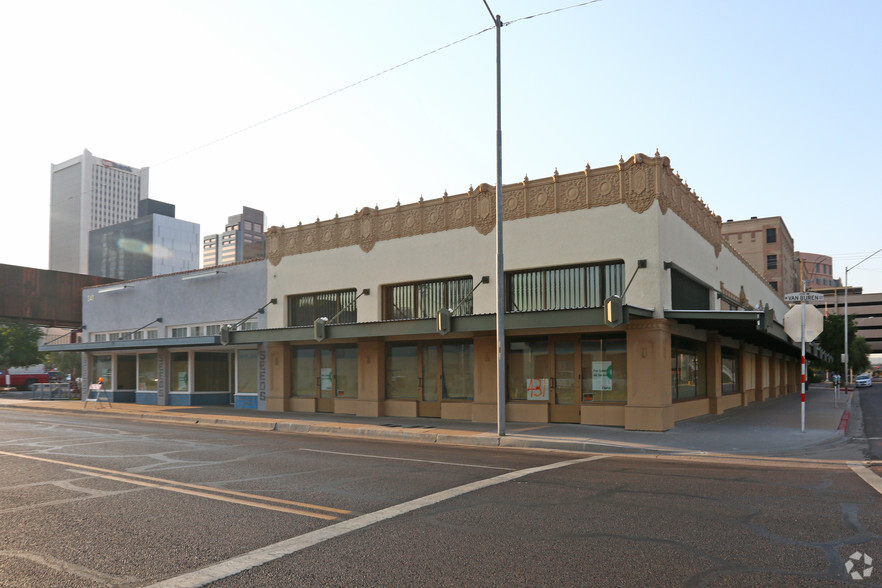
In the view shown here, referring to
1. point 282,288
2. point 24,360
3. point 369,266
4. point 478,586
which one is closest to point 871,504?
point 478,586

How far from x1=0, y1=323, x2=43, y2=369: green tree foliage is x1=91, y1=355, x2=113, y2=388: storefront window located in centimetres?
2306

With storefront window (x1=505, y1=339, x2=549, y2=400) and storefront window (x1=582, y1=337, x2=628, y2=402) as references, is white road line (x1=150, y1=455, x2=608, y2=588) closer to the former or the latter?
storefront window (x1=582, y1=337, x2=628, y2=402)

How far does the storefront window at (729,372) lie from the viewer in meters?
26.0

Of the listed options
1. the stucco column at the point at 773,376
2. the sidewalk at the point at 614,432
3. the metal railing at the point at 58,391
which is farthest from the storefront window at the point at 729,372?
the metal railing at the point at 58,391

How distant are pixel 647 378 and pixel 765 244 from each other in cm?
8158

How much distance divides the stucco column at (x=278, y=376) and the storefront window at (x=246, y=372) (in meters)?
1.56

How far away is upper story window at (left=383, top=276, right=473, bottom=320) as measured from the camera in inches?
831

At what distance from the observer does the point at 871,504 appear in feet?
27.2

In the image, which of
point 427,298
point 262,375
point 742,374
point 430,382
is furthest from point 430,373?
point 742,374

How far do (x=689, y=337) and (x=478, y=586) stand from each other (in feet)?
56.1

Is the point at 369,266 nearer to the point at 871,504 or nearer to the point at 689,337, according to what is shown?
the point at 689,337

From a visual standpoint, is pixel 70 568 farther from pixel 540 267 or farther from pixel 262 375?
pixel 262 375

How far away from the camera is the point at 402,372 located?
22594 millimetres

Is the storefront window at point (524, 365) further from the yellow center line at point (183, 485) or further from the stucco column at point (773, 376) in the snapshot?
the stucco column at point (773, 376)
